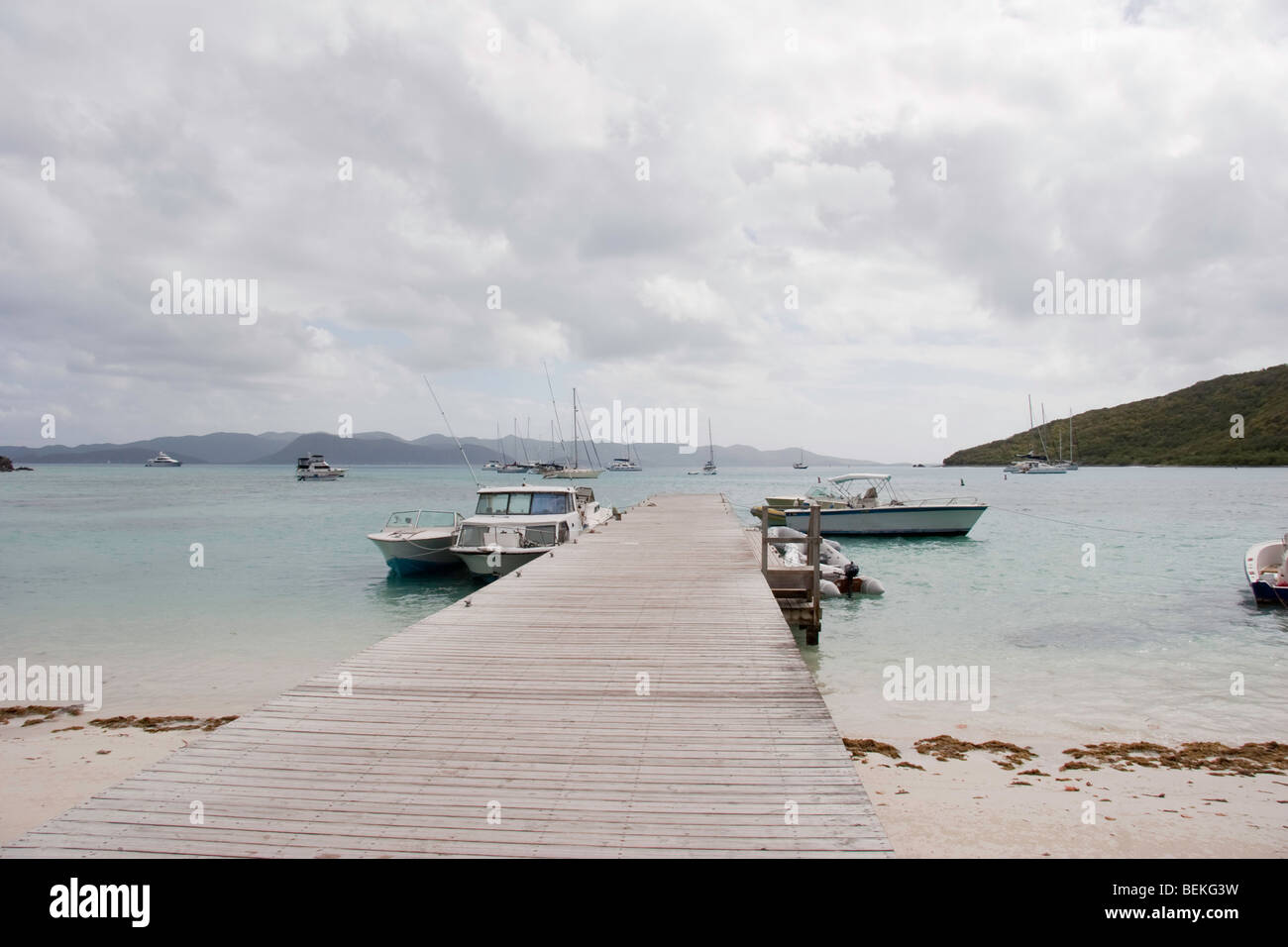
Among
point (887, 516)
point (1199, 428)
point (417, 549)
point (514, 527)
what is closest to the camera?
point (514, 527)

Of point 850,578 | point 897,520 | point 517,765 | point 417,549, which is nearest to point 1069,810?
point 517,765

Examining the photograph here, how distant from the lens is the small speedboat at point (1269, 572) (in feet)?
65.6

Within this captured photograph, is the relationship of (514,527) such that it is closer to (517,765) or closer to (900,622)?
(900,622)

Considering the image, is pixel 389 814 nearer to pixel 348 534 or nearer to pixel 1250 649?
pixel 1250 649

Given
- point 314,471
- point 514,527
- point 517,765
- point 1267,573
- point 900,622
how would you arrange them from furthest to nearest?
point 314,471, point 514,527, point 1267,573, point 900,622, point 517,765

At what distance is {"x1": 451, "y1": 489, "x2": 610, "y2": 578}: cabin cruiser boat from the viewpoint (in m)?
21.8

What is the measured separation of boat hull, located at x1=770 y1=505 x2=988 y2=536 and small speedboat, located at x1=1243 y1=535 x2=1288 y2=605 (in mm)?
15636

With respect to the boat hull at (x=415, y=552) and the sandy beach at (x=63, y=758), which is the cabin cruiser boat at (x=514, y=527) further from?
the sandy beach at (x=63, y=758)

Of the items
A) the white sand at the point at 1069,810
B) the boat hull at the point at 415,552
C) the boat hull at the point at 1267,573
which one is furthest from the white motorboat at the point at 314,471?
the white sand at the point at 1069,810

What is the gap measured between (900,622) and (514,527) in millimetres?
11183

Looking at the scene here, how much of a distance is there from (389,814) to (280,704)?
9.44 ft

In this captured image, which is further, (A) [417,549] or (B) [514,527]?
(A) [417,549]

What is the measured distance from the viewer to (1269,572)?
67.5ft

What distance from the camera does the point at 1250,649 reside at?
52.3 feet
